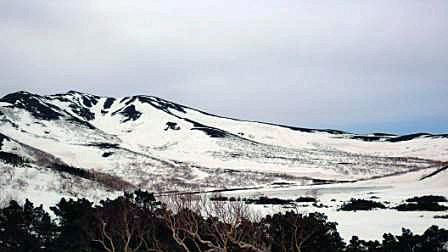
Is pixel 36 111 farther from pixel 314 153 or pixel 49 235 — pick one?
pixel 49 235

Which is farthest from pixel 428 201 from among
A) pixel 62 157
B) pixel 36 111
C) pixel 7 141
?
pixel 36 111

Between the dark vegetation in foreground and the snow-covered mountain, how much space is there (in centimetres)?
2279

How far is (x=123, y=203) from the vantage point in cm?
2691

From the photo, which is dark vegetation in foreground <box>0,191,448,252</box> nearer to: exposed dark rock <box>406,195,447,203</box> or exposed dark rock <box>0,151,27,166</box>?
exposed dark rock <box>0,151,27,166</box>

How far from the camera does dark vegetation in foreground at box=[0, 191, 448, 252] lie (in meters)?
21.3

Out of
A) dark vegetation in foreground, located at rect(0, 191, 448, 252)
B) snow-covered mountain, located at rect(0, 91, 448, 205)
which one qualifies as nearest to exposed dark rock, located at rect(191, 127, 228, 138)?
snow-covered mountain, located at rect(0, 91, 448, 205)

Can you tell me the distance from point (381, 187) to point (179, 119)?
124 metres

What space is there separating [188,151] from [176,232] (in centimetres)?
12502

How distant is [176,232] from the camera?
2400 centimetres

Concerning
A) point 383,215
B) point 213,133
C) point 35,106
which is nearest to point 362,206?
point 383,215

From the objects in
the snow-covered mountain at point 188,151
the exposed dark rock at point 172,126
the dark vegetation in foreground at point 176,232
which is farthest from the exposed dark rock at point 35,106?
the dark vegetation in foreground at point 176,232

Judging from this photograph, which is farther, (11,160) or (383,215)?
(11,160)

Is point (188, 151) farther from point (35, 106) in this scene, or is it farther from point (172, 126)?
point (35, 106)

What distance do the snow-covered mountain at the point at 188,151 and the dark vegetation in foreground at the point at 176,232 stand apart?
74.8 ft
